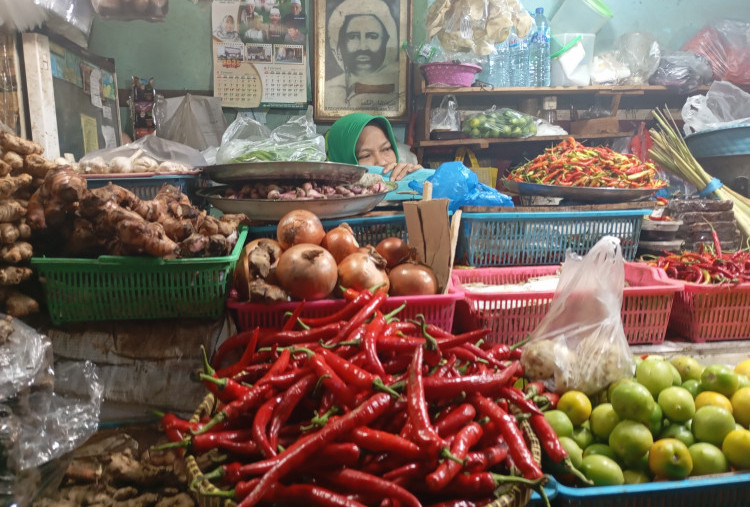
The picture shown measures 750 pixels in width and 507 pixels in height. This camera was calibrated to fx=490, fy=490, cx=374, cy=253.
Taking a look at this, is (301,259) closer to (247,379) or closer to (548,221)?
(247,379)

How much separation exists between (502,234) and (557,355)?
0.89 meters

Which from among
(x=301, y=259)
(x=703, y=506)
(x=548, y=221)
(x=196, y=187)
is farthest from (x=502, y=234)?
(x=196, y=187)

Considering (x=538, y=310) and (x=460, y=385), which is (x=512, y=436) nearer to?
(x=460, y=385)

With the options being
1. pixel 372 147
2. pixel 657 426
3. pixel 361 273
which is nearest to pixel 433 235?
pixel 361 273

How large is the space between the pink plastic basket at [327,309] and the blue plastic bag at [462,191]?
76cm

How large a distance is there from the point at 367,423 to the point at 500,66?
4.40 metres

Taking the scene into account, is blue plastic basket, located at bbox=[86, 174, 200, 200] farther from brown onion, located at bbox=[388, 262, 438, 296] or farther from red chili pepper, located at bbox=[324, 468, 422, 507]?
red chili pepper, located at bbox=[324, 468, 422, 507]

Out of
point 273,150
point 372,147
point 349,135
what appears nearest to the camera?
point 273,150

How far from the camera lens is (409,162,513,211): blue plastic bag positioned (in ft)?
8.55

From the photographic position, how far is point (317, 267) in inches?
72.2

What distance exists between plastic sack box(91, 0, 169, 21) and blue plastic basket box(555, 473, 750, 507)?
13.7 feet

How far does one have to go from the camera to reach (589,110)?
4.98m

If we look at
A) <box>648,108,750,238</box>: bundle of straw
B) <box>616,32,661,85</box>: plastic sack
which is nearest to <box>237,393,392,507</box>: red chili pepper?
<box>648,108,750,238</box>: bundle of straw

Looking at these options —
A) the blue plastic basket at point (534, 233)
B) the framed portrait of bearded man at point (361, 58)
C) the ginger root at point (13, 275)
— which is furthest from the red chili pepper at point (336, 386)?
the framed portrait of bearded man at point (361, 58)
